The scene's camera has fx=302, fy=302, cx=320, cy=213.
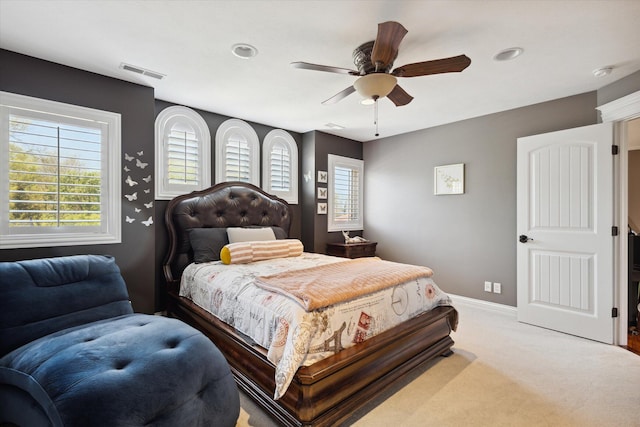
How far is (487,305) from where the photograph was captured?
157 inches

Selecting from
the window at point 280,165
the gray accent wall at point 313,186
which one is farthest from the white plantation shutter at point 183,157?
the gray accent wall at point 313,186

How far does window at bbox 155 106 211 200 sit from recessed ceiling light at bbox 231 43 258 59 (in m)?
1.54

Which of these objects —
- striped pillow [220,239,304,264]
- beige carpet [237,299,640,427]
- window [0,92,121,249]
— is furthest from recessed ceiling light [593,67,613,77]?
window [0,92,121,249]

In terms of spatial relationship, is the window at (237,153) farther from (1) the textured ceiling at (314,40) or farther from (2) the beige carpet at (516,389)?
(2) the beige carpet at (516,389)

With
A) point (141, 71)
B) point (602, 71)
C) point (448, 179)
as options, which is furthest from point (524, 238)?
point (141, 71)

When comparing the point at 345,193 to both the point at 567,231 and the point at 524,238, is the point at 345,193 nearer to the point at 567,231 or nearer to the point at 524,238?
the point at 524,238

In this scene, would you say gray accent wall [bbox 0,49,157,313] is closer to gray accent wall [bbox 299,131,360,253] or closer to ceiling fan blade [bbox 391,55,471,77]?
gray accent wall [bbox 299,131,360,253]

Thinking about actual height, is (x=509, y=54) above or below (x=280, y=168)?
above

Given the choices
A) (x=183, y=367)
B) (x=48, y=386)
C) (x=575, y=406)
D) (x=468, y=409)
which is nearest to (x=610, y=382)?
(x=575, y=406)

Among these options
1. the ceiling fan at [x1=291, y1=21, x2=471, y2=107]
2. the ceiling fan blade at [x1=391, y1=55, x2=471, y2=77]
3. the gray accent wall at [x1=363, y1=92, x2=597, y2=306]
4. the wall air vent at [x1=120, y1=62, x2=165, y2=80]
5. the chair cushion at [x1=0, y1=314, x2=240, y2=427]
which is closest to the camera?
the chair cushion at [x1=0, y1=314, x2=240, y2=427]

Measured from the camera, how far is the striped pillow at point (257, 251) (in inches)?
123

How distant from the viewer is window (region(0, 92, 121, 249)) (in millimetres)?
2439

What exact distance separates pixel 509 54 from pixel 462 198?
2156mm

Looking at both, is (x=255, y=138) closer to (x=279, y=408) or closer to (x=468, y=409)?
(x=279, y=408)
